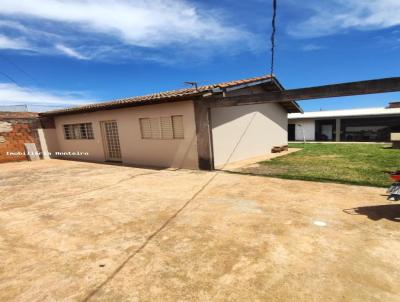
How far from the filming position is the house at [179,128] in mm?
9359

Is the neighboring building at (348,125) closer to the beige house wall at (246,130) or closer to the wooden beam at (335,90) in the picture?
the beige house wall at (246,130)

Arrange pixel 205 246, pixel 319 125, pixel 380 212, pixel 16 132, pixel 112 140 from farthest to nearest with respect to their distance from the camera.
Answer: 1. pixel 319 125
2. pixel 16 132
3. pixel 112 140
4. pixel 380 212
5. pixel 205 246

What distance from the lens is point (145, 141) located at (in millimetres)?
11367

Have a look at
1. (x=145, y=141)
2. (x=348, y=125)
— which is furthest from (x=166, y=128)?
(x=348, y=125)

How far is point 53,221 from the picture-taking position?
4945 millimetres

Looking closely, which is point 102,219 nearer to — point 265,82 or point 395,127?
point 265,82

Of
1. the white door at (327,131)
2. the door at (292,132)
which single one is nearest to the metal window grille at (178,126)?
the door at (292,132)

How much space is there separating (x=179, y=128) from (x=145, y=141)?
87.7 inches

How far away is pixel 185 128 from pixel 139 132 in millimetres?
2917

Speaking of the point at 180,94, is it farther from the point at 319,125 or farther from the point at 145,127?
the point at 319,125

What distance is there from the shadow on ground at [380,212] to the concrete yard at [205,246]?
0.7 inches

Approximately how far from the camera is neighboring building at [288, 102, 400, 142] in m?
20.7

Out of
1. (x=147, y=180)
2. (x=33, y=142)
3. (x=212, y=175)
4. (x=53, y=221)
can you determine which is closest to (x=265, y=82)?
(x=212, y=175)

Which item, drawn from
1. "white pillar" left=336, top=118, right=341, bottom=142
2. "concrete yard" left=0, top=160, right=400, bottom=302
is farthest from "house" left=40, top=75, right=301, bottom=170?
"white pillar" left=336, top=118, right=341, bottom=142
